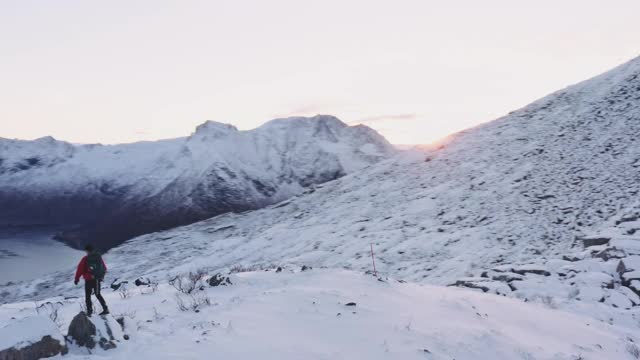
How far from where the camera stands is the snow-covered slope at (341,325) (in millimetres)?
9711

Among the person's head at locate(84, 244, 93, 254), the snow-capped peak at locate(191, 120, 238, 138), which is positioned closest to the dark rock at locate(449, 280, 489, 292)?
the person's head at locate(84, 244, 93, 254)

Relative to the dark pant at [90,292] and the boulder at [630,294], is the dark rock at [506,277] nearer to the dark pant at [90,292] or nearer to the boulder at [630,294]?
the boulder at [630,294]

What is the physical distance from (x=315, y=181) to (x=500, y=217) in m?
123

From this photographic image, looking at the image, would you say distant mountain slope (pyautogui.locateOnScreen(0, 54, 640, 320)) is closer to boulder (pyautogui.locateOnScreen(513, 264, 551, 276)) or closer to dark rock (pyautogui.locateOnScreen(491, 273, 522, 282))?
boulder (pyautogui.locateOnScreen(513, 264, 551, 276))

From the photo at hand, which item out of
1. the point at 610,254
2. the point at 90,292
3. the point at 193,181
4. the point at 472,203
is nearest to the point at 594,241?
the point at 610,254

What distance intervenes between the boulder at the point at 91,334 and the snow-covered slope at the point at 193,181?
381 ft

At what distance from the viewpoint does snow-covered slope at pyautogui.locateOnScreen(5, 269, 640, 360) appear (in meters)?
9.71

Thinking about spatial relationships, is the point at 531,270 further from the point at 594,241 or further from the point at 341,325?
the point at 341,325

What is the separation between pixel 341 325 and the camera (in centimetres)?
1132

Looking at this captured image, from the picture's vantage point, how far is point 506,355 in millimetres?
10609

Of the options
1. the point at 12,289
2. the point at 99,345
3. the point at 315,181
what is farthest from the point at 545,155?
the point at 315,181

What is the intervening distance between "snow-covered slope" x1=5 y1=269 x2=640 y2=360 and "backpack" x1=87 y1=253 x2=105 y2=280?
44.0 inches

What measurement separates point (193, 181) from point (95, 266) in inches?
5597

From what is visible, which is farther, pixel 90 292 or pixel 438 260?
pixel 438 260
